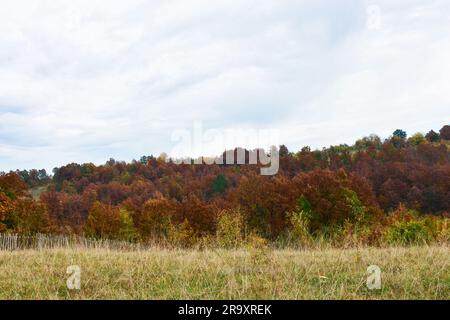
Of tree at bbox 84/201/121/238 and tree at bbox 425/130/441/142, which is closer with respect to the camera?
tree at bbox 84/201/121/238

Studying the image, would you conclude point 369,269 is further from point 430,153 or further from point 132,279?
point 430,153

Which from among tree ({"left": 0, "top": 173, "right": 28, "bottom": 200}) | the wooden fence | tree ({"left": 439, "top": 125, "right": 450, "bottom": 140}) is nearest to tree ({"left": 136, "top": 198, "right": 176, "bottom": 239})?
tree ({"left": 0, "top": 173, "right": 28, "bottom": 200})

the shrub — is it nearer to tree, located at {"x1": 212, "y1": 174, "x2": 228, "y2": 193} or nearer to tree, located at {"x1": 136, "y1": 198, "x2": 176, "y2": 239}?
tree, located at {"x1": 136, "y1": 198, "x2": 176, "y2": 239}

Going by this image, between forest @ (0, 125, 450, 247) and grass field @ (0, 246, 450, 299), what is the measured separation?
337 centimetres

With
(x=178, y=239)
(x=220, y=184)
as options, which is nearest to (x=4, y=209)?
(x=178, y=239)

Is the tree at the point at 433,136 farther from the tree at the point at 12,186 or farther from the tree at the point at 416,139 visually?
the tree at the point at 12,186

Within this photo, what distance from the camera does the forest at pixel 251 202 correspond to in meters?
22.0

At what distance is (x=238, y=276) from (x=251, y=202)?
219ft

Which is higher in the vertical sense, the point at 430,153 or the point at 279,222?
the point at 430,153

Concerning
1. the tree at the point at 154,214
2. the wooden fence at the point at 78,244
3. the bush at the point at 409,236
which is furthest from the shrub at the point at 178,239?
the tree at the point at 154,214

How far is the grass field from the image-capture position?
6961mm
